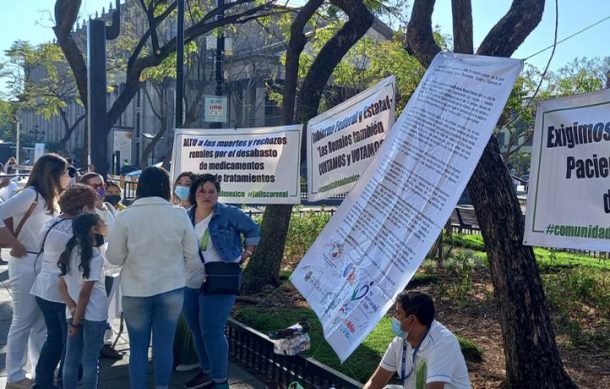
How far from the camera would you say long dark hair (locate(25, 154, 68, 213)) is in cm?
504

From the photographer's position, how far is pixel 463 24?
5363mm

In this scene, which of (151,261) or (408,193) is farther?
(151,261)

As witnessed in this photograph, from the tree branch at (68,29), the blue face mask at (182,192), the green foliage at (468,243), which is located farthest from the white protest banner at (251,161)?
the green foliage at (468,243)

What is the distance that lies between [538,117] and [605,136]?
46 cm

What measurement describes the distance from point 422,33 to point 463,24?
1.04 ft

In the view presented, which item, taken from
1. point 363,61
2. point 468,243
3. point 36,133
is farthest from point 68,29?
point 36,133

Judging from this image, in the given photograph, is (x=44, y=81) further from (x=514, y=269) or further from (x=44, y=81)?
(x=514, y=269)

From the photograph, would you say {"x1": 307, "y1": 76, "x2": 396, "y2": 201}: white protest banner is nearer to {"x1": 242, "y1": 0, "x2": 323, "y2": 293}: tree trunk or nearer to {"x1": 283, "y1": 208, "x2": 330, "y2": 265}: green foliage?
{"x1": 242, "y1": 0, "x2": 323, "y2": 293}: tree trunk

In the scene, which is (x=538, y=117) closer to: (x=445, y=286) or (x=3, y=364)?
(x=3, y=364)

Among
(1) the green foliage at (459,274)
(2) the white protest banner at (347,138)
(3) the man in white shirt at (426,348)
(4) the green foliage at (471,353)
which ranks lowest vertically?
(4) the green foliage at (471,353)

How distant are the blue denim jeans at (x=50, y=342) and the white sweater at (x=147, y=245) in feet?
1.87

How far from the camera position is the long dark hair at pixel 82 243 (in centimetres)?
434

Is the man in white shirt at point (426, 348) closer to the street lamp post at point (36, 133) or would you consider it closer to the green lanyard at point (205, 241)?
the green lanyard at point (205, 241)

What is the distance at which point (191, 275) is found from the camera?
200 inches
